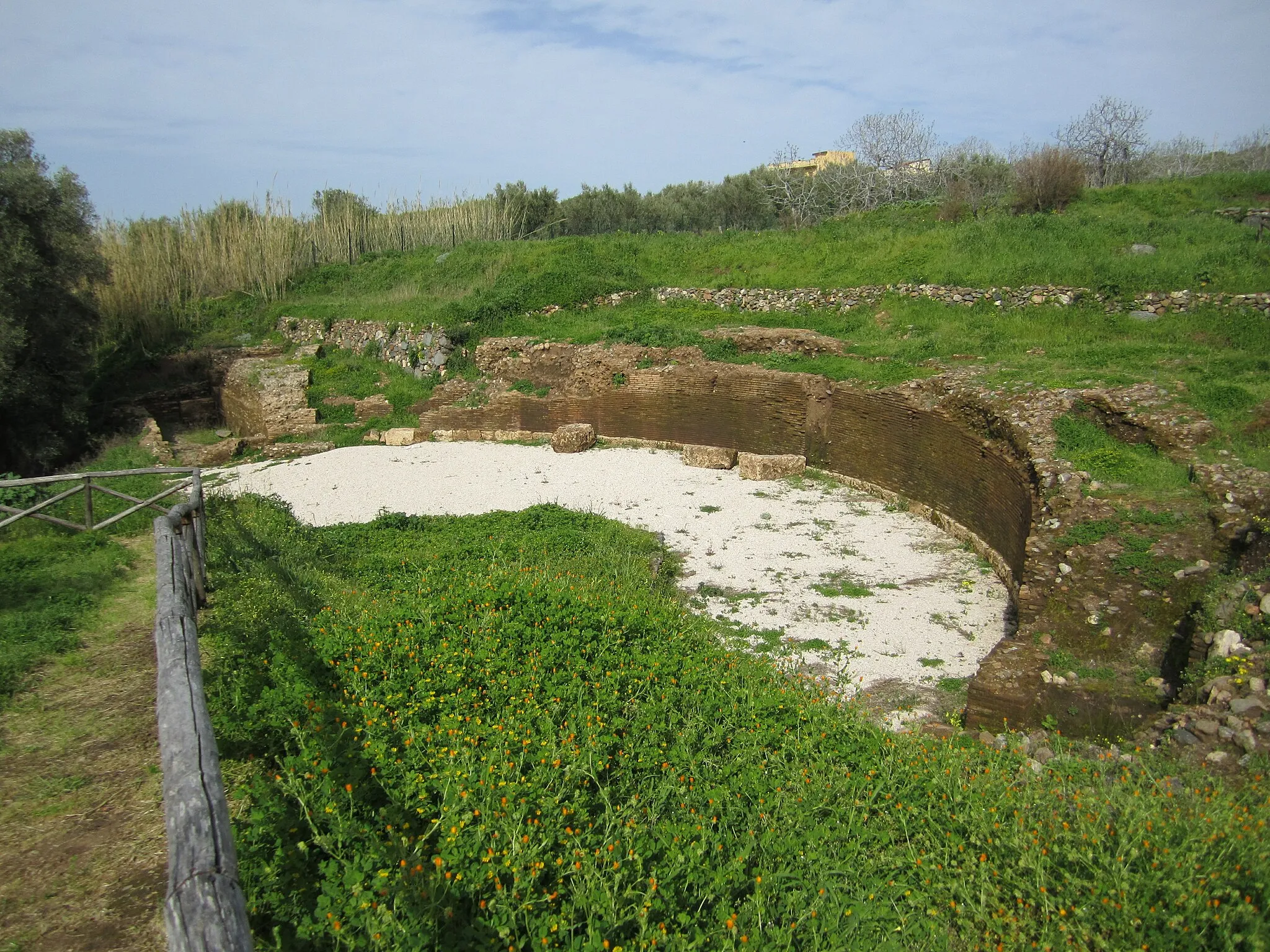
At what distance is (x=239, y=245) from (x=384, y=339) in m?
8.31

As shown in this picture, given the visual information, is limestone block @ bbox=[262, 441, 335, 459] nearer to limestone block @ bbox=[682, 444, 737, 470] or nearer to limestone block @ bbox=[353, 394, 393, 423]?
limestone block @ bbox=[353, 394, 393, 423]

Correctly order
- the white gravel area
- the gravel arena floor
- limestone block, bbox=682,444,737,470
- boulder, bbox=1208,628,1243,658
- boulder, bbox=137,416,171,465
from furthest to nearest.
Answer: boulder, bbox=137,416,171,465 → limestone block, bbox=682,444,737,470 → the white gravel area → the gravel arena floor → boulder, bbox=1208,628,1243,658

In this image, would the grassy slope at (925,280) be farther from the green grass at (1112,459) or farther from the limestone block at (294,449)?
the limestone block at (294,449)

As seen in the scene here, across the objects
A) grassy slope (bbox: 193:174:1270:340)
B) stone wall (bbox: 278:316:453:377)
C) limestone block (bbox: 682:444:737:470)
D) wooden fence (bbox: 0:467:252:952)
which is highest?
grassy slope (bbox: 193:174:1270:340)

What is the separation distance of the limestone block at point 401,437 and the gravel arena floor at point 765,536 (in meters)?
0.51

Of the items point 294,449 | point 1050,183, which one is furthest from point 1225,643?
point 1050,183

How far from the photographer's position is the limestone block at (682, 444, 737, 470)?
45.8ft

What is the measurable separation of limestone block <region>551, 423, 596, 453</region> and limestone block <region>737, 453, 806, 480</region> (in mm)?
3855

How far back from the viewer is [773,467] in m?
13.2

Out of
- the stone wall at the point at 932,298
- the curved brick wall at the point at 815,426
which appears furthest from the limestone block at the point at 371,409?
the stone wall at the point at 932,298

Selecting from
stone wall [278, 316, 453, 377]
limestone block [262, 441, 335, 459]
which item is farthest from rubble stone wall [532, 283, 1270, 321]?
limestone block [262, 441, 335, 459]

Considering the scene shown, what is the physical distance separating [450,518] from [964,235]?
44.0ft

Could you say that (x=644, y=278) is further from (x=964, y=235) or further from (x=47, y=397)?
(x=47, y=397)

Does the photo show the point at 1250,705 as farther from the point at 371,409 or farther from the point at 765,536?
the point at 371,409
